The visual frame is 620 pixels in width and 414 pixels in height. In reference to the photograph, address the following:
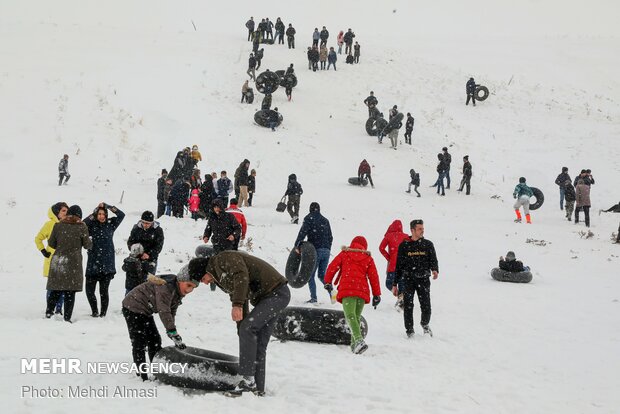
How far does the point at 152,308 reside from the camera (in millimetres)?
5504

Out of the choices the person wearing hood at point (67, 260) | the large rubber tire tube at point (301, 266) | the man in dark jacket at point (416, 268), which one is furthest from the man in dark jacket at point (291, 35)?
the person wearing hood at point (67, 260)

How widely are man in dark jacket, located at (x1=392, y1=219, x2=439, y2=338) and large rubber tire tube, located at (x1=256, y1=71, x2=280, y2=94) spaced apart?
22.1 m

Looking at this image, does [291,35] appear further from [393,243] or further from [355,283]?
[355,283]

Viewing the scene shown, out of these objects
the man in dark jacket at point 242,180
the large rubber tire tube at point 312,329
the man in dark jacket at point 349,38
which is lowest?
the large rubber tire tube at point 312,329

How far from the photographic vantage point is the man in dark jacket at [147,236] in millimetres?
7980

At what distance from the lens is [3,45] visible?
3097 cm

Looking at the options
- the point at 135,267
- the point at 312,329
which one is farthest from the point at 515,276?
the point at 135,267

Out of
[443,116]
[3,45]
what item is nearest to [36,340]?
[443,116]

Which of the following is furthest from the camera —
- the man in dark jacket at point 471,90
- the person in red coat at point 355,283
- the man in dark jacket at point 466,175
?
the man in dark jacket at point 471,90

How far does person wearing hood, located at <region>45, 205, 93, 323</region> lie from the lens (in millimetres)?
7617

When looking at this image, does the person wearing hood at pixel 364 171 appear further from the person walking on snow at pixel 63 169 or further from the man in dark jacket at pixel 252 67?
the man in dark jacket at pixel 252 67

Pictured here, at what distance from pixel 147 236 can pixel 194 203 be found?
8.51m

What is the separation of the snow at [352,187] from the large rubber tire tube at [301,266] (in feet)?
4.00

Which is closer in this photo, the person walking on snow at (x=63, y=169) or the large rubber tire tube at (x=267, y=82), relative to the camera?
the person walking on snow at (x=63, y=169)
